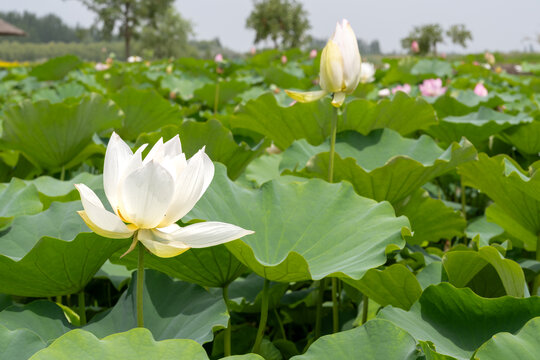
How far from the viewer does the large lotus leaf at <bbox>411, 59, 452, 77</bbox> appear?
4582mm

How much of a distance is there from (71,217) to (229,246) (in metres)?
0.35

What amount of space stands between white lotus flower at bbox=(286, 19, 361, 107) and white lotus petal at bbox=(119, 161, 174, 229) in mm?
569

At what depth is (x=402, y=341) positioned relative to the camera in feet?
2.07

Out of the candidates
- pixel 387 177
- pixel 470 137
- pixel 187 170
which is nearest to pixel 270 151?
pixel 470 137

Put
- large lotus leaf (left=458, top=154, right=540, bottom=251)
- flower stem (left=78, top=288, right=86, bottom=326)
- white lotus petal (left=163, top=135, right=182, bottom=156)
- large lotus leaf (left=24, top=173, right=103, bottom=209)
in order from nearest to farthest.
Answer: white lotus petal (left=163, top=135, right=182, bottom=156) < flower stem (left=78, top=288, right=86, bottom=326) < large lotus leaf (left=458, top=154, right=540, bottom=251) < large lotus leaf (left=24, top=173, right=103, bottom=209)

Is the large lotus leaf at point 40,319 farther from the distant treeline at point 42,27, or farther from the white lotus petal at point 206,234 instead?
the distant treeline at point 42,27

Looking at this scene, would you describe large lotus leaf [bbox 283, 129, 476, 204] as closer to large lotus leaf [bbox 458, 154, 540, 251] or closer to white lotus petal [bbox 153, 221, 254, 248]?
large lotus leaf [bbox 458, 154, 540, 251]

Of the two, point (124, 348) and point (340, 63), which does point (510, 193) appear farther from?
point (124, 348)

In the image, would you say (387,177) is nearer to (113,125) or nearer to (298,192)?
(298,192)

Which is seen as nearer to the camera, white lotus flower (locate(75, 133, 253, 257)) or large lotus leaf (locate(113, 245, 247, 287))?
white lotus flower (locate(75, 133, 253, 257))

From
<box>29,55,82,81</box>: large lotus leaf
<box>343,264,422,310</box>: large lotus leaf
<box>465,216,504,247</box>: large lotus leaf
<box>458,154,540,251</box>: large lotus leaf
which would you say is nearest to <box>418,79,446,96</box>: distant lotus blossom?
<box>465,216,504,247</box>: large lotus leaf

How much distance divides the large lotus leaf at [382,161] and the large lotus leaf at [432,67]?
10.9ft

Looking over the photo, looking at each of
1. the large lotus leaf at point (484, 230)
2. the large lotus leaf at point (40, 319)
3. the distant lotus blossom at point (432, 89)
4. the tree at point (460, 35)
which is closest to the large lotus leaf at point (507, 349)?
the large lotus leaf at point (40, 319)

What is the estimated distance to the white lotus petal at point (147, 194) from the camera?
60 cm
